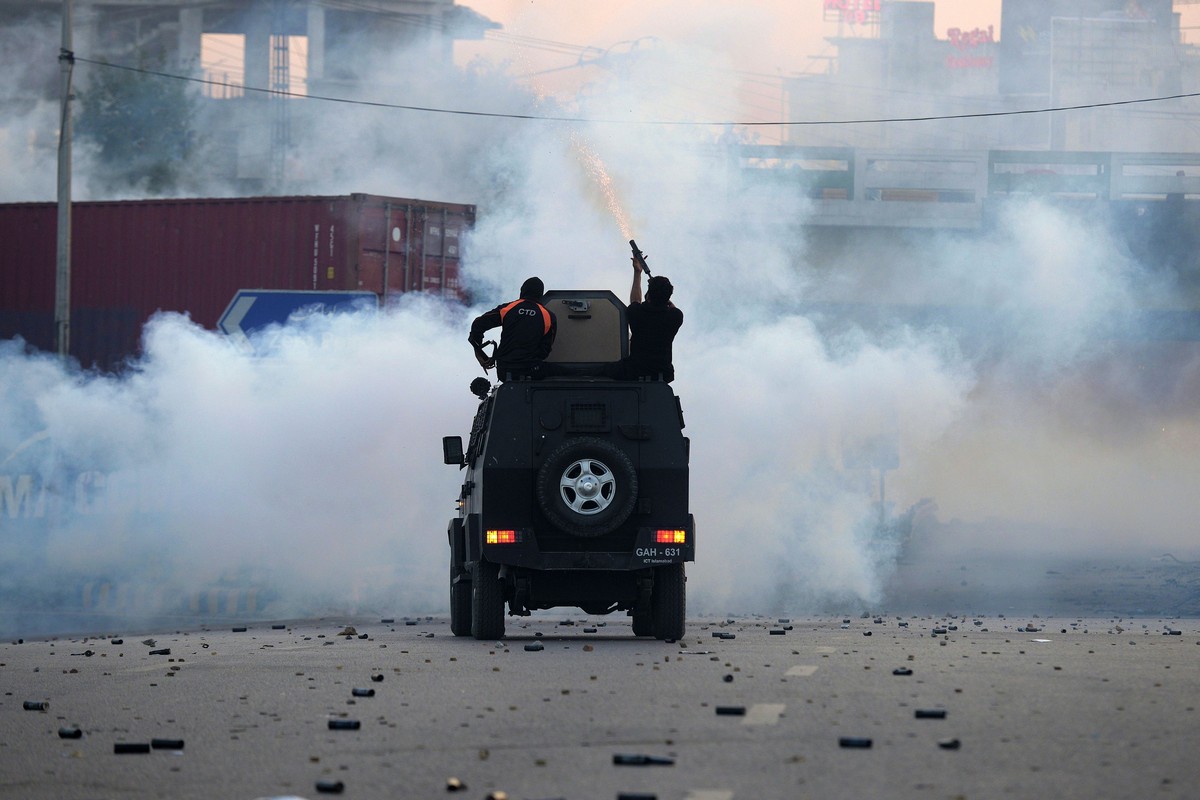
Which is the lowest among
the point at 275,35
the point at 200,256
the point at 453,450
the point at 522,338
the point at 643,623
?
the point at 643,623

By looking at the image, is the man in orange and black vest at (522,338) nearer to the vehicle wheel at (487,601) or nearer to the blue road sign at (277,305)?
the vehicle wheel at (487,601)

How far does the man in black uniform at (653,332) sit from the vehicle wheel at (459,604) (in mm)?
2144

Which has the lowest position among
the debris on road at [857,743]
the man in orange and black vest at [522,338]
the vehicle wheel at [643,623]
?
the vehicle wheel at [643,623]

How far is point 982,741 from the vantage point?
7363 mm

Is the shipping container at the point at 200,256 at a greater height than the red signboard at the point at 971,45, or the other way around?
the red signboard at the point at 971,45

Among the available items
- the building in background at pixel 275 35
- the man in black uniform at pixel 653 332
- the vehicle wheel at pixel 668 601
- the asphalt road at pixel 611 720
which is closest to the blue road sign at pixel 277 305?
the man in black uniform at pixel 653 332

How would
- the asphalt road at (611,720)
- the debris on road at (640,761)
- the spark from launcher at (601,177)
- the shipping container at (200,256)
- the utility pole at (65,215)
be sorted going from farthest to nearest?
the spark from launcher at (601,177) < the utility pole at (65,215) < the shipping container at (200,256) < the debris on road at (640,761) < the asphalt road at (611,720)

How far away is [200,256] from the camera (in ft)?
93.4

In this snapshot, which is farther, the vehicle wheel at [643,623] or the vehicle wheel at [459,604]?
the vehicle wheel at [459,604]

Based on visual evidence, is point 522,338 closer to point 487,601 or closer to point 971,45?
point 487,601

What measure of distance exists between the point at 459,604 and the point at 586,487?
201 centimetres

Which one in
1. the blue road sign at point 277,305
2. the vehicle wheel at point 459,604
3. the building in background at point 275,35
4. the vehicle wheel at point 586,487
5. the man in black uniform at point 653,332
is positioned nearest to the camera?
the vehicle wheel at point 586,487

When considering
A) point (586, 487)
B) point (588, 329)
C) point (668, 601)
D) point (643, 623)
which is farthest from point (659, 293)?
point (643, 623)

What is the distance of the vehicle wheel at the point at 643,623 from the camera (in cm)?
1356
